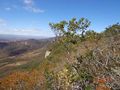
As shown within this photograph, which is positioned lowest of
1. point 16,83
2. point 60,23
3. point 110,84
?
point 16,83

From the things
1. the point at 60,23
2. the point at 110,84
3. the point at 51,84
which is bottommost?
the point at 51,84

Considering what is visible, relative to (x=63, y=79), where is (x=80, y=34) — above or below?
above

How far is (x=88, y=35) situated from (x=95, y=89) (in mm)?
12453

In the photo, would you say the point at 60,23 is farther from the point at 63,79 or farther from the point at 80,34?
the point at 63,79

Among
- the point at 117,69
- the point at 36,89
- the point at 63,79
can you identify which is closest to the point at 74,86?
the point at 63,79

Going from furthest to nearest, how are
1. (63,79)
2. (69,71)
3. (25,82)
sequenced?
(25,82) < (63,79) < (69,71)

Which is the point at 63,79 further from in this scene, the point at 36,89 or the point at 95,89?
the point at 36,89

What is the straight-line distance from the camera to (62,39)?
36406mm

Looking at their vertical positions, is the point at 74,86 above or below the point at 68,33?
below

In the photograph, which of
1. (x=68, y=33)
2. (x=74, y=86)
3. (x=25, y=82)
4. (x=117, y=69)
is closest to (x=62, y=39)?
(x=68, y=33)

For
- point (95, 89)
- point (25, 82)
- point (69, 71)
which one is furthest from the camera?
point (25, 82)

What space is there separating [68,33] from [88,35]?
6321mm

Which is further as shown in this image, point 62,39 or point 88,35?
point 88,35

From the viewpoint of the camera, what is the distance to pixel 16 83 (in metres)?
73.3
